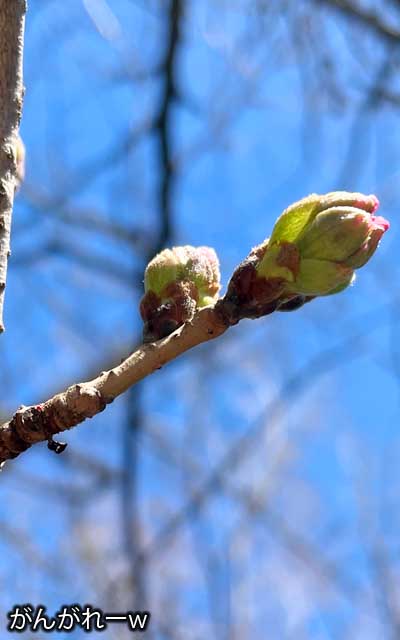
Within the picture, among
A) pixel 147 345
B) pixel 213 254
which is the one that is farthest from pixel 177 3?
pixel 147 345

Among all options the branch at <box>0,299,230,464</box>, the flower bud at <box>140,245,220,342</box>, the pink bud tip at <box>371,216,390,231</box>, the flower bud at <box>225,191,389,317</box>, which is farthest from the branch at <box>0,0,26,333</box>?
the pink bud tip at <box>371,216,390,231</box>

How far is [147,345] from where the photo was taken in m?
1.29

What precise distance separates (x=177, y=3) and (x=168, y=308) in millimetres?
2389

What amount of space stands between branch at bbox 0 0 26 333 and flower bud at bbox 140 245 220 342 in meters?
0.27

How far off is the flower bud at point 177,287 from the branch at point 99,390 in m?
0.09

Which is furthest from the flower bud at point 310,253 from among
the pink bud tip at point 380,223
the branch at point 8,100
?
the branch at point 8,100

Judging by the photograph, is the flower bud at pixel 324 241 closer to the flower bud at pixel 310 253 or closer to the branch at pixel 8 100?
the flower bud at pixel 310 253

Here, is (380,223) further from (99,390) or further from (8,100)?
(8,100)

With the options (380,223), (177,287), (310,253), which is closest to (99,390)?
(177,287)

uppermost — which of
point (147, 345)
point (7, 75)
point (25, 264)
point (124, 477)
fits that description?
point (25, 264)

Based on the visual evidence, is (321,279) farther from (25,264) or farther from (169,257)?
(25,264)

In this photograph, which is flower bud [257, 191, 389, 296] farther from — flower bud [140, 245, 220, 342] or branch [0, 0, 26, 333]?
branch [0, 0, 26, 333]

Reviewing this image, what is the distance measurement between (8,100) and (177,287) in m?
0.44

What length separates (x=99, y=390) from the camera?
1.25 meters
